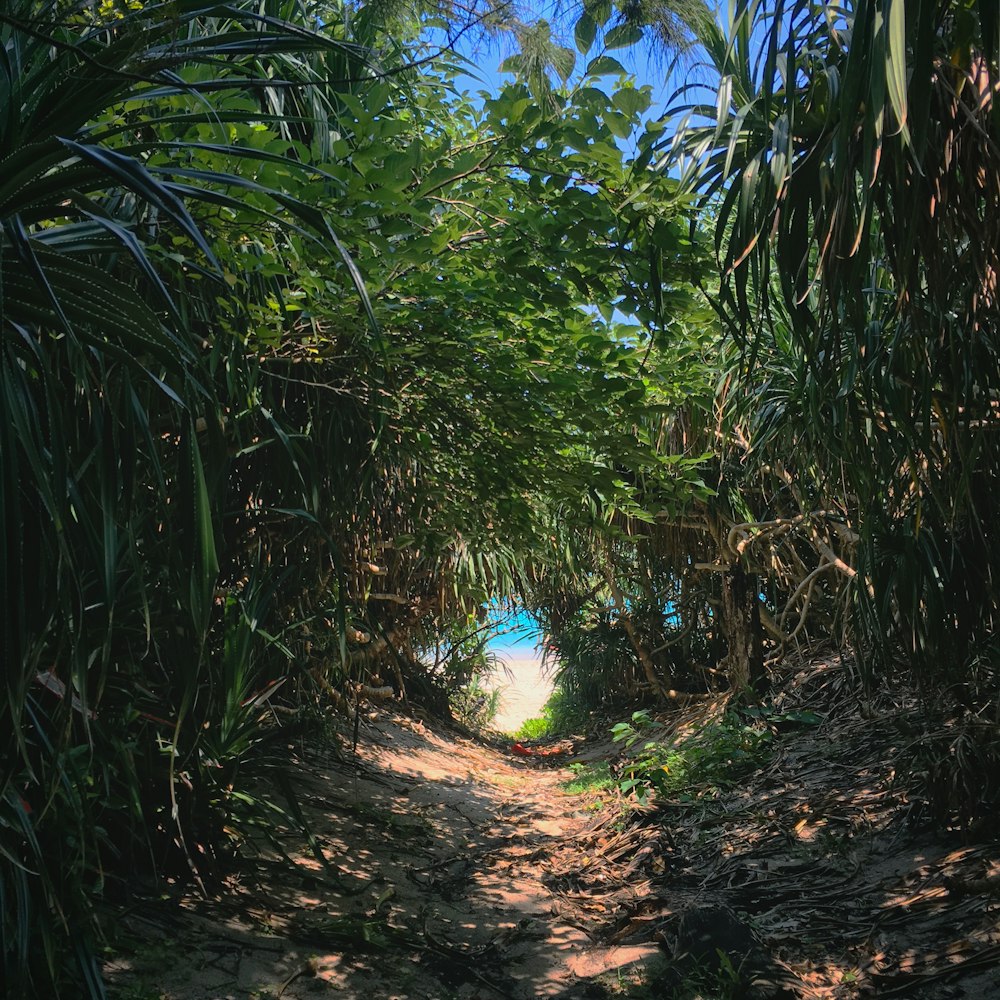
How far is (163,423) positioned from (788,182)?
2090mm

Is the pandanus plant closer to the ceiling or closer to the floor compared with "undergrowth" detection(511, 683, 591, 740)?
closer to the ceiling

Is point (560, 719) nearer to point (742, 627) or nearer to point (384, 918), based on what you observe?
point (742, 627)

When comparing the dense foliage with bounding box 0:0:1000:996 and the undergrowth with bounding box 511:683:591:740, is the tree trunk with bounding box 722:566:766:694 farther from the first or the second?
the undergrowth with bounding box 511:683:591:740

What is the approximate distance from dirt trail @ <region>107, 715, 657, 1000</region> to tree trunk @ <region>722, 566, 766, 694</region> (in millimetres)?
1883

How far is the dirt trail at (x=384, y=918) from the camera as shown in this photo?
2.50 m

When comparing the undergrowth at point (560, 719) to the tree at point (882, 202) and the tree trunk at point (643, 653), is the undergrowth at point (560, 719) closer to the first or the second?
the tree trunk at point (643, 653)

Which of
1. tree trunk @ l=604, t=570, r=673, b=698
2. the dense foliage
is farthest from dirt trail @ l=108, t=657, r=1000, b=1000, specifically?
tree trunk @ l=604, t=570, r=673, b=698

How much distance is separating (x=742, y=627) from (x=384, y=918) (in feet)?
13.6

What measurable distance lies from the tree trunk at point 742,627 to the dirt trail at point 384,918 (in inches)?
74.1

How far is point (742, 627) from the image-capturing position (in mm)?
6625

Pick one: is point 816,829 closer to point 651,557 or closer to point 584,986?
point 584,986

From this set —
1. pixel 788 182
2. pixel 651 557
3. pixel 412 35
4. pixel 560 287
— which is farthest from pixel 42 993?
pixel 651 557

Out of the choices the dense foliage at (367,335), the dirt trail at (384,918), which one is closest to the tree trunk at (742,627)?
the dirt trail at (384,918)

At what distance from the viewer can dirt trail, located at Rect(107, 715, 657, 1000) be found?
98.6 inches
